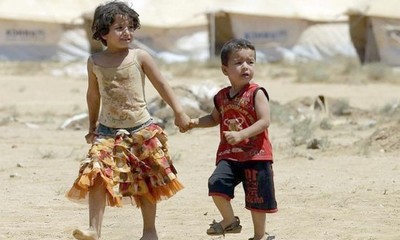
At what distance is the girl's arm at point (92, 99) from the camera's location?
19.8 ft

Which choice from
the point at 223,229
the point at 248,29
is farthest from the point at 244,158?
the point at 248,29

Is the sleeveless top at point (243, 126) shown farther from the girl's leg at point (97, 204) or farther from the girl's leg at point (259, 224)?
the girl's leg at point (97, 204)

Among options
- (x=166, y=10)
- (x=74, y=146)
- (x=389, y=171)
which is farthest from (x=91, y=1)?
(x=389, y=171)

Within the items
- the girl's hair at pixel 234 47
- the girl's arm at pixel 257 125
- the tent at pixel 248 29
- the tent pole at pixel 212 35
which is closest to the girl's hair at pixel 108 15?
the girl's hair at pixel 234 47

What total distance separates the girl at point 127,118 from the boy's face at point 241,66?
14.7 inches

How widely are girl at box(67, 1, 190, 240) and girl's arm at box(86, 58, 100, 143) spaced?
0.04 feet

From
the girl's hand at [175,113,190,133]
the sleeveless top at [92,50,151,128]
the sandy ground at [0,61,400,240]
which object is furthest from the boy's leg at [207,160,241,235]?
the sandy ground at [0,61,400,240]

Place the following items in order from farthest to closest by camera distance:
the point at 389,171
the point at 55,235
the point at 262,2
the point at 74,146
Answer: the point at 262,2 < the point at 74,146 < the point at 389,171 < the point at 55,235

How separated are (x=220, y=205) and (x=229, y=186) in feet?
0.37

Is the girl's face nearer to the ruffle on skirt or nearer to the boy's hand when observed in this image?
the ruffle on skirt

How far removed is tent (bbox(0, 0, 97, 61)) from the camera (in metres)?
26.1

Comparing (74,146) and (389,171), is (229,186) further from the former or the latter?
(74,146)

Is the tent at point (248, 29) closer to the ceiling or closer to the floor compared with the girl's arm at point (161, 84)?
closer to the floor

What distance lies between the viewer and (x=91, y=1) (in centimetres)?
2808
